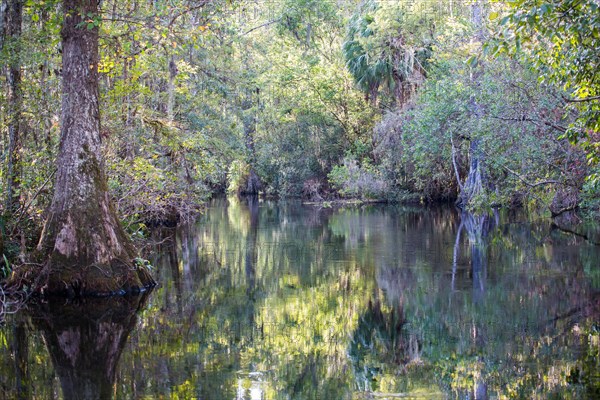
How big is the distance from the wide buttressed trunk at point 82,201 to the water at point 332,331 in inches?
21.1

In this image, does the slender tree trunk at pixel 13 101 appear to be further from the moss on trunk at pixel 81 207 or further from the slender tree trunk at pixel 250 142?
the slender tree trunk at pixel 250 142

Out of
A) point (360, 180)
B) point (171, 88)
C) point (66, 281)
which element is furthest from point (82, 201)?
point (360, 180)

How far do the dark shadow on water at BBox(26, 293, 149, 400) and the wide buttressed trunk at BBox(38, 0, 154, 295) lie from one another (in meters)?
0.42

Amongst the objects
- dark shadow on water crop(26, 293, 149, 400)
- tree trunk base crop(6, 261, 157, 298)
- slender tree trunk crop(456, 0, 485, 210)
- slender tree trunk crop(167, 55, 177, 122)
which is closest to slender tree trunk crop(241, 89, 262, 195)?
slender tree trunk crop(167, 55, 177, 122)

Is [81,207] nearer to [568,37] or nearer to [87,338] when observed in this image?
[87,338]

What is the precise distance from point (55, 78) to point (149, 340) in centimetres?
782

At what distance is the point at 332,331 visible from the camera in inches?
347

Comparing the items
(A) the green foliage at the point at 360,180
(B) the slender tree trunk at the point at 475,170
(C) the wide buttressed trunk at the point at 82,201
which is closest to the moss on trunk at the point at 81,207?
(C) the wide buttressed trunk at the point at 82,201

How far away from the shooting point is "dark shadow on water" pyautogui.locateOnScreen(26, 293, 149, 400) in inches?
256

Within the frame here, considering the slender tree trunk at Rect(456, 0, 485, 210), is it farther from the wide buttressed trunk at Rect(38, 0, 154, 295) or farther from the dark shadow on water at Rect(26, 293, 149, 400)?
the dark shadow on water at Rect(26, 293, 149, 400)

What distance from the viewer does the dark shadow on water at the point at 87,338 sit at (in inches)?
256

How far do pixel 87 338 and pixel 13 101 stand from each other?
5622 mm

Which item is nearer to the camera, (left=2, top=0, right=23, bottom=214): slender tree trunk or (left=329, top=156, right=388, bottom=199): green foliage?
(left=2, top=0, right=23, bottom=214): slender tree trunk

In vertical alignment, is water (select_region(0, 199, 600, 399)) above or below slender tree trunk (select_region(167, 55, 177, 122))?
below
